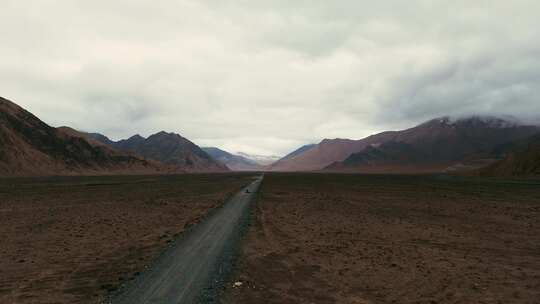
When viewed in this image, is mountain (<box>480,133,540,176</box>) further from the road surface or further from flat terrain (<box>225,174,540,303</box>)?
the road surface

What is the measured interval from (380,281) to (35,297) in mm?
10821

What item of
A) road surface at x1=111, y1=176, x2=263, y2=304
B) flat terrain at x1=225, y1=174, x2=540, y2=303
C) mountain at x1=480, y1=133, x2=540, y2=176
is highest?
mountain at x1=480, y1=133, x2=540, y2=176

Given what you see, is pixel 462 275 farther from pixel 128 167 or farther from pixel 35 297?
pixel 128 167

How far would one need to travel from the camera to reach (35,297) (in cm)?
1173

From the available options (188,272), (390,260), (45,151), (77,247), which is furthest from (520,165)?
(45,151)

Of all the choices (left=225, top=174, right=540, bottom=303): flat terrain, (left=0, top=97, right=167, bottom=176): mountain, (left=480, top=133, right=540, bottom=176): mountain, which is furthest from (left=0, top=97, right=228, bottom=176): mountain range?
(left=480, top=133, right=540, bottom=176): mountain

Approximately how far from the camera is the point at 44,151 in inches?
5891

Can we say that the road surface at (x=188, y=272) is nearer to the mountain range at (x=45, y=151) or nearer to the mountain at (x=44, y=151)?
the mountain range at (x=45, y=151)

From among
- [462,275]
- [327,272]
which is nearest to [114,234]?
[327,272]

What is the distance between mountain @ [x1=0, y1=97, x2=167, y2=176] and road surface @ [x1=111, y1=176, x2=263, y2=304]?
4909 inches

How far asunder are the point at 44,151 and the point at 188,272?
158534 millimetres

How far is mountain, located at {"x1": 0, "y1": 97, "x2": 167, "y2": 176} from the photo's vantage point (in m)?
131

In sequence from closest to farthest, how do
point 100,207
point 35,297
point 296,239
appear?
point 35,297 → point 296,239 → point 100,207

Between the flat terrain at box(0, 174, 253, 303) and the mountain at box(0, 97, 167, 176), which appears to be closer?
the flat terrain at box(0, 174, 253, 303)
